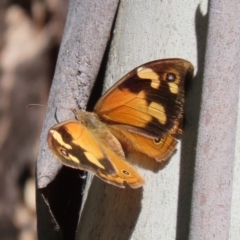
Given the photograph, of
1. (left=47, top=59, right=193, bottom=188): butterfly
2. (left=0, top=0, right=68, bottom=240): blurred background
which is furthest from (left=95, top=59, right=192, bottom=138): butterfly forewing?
(left=0, top=0, right=68, bottom=240): blurred background

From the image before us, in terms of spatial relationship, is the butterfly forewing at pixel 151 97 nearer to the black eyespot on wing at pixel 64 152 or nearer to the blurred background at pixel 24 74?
the black eyespot on wing at pixel 64 152

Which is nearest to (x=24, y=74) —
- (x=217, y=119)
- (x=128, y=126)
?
(x=128, y=126)

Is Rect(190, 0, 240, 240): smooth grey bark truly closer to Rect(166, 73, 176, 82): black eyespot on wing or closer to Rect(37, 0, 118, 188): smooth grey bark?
Rect(166, 73, 176, 82): black eyespot on wing

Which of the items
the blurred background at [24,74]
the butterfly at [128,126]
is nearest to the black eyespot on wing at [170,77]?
the butterfly at [128,126]

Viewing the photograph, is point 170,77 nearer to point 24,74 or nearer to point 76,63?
point 76,63

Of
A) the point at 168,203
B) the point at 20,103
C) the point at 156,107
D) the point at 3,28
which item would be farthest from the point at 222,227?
the point at 3,28

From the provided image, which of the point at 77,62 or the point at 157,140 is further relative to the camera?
the point at 77,62

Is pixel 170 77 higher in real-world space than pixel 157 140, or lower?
higher
